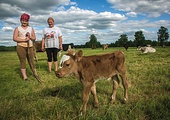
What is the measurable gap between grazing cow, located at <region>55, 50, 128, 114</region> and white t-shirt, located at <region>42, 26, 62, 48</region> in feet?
15.6

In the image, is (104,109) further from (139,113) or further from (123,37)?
(123,37)

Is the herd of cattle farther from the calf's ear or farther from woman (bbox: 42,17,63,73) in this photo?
woman (bbox: 42,17,63,73)

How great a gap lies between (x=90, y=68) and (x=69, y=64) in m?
0.58

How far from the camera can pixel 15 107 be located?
429 cm

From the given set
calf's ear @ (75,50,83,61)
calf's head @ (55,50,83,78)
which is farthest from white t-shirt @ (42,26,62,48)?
calf's ear @ (75,50,83,61)

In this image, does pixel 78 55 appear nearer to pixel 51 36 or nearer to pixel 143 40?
pixel 51 36

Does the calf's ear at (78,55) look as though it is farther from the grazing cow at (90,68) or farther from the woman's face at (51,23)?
the woman's face at (51,23)

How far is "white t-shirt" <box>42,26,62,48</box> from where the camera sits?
29.6 ft

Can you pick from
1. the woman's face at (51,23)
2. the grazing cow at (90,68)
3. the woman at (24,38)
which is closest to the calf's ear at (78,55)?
the grazing cow at (90,68)

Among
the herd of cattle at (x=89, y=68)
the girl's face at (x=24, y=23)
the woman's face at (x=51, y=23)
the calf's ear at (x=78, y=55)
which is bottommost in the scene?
the herd of cattle at (x=89, y=68)

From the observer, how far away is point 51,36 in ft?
29.6

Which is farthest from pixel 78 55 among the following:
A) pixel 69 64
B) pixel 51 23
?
pixel 51 23

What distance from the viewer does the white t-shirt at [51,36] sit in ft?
29.6

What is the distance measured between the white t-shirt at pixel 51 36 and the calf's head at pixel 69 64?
489cm
